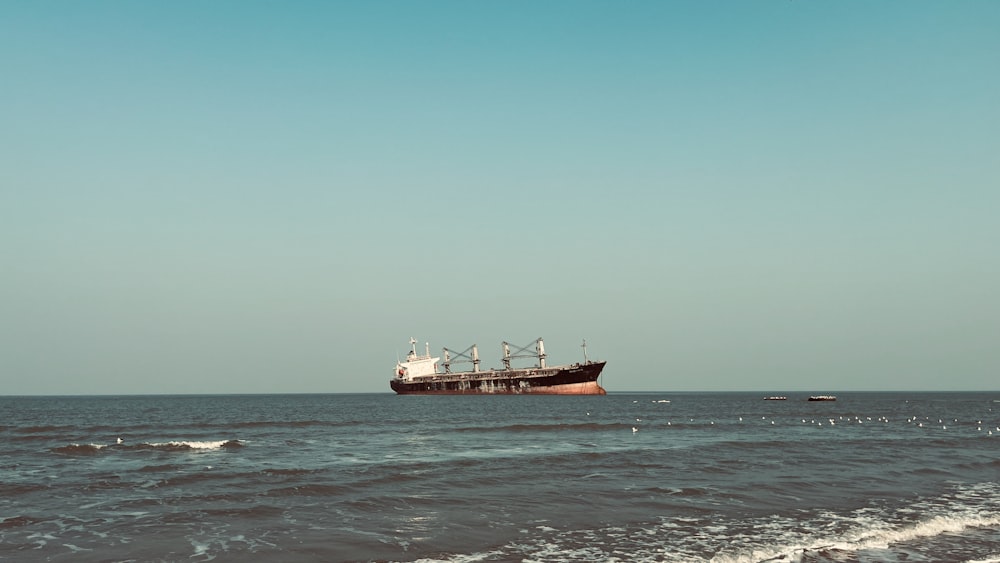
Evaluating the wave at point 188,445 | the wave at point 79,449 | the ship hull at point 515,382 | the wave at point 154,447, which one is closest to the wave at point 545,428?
the wave at point 188,445

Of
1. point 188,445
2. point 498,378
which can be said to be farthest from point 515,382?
point 188,445

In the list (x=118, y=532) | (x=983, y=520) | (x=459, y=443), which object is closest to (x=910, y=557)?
(x=983, y=520)

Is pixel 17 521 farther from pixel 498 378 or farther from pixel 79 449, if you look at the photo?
pixel 498 378

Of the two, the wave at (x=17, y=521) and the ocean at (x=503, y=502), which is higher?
the wave at (x=17, y=521)

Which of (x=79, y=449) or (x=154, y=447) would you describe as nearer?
(x=79, y=449)

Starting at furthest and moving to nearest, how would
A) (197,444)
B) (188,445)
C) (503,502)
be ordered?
1. (197,444)
2. (188,445)
3. (503,502)

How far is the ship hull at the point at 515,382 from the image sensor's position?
15250 cm

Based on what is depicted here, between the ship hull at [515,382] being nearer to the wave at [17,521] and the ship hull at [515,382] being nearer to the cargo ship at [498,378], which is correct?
the cargo ship at [498,378]

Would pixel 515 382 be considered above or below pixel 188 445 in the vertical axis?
below

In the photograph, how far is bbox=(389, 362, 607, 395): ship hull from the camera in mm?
152500

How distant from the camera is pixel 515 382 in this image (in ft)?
536

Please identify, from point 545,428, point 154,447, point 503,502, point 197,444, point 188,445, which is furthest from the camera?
point 545,428

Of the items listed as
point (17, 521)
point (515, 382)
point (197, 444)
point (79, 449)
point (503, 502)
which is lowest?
point (515, 382)

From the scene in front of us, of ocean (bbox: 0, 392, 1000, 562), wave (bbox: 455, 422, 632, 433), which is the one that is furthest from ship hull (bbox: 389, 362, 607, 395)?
ocean (bbox: 0, 392, 1000, 562)
